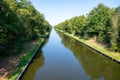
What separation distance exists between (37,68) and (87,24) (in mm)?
33735

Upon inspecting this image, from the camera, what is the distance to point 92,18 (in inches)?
1965

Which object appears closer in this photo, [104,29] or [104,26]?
[104,26]

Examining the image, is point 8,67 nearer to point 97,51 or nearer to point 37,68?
point 37,68

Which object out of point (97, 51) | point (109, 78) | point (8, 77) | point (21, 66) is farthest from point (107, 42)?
point (8, 77)

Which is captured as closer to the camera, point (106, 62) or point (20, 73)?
point (20, 73)

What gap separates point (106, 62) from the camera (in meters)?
25.6

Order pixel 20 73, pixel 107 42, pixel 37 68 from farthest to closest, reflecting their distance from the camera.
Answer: pixel 107 42 → pixel 37 68 → pixel 20 73

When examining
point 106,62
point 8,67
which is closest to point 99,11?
point 106,62

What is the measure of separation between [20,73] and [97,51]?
19712mm

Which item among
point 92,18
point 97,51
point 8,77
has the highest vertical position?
point 92,18

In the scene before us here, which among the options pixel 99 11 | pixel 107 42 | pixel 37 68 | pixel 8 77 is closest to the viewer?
pixel 8 77

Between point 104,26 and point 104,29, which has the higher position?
point 104,26

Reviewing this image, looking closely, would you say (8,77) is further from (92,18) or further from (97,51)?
(92,18)

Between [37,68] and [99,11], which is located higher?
[99,11]
